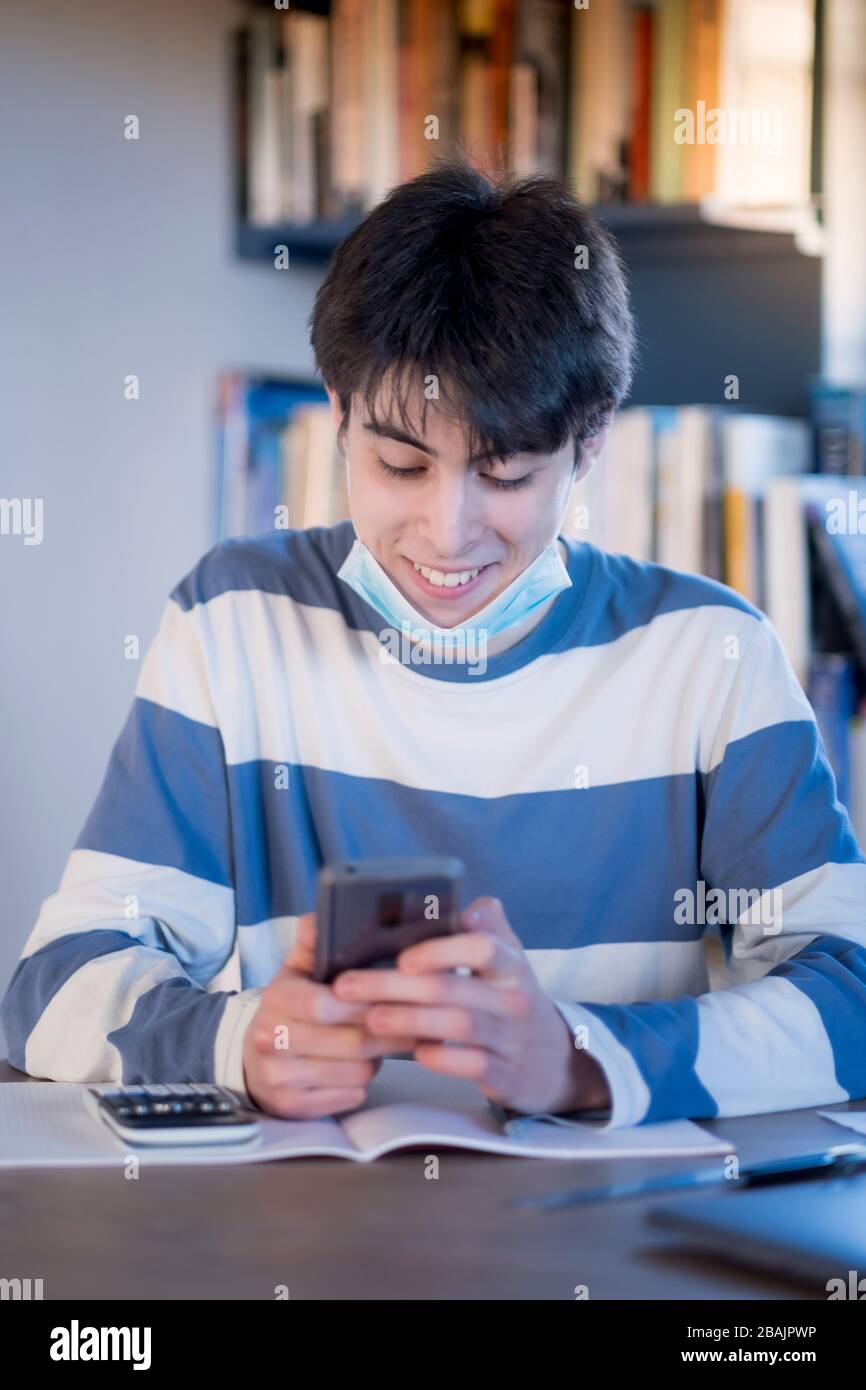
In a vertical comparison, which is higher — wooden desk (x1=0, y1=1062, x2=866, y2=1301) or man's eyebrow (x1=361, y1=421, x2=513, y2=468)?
man's eyebrow (x1=361, y1=421, x2=513, y2=468)

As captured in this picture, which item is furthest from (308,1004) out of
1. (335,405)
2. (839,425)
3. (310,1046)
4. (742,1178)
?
(839,425)

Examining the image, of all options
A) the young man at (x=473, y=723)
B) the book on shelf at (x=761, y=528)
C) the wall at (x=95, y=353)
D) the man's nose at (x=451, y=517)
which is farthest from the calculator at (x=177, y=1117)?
the book on shelf at (x=761, y=528)

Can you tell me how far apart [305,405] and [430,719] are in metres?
1.30

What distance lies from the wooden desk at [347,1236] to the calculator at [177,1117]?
3 centimetres

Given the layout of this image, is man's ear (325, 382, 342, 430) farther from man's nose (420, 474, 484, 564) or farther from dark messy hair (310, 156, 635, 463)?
man's nose (420, 474, 484, 564)

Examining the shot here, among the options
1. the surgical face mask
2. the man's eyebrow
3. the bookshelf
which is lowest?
the surgical face mask

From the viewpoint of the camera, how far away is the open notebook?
0.98 m

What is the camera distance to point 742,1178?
965 mm

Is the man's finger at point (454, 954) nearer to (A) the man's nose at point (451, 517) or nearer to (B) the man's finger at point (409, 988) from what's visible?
(B) the man's finger at point (409, 988)

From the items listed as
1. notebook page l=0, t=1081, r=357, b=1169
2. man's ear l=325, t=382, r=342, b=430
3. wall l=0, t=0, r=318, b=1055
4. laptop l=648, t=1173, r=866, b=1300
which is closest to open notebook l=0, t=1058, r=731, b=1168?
notebook page l=0, t=1081, r=357, b=1169

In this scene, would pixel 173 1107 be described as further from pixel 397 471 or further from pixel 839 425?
pixel 839 425

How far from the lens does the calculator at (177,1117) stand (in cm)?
99

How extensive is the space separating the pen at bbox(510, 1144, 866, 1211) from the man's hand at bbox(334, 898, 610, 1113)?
4.7 inches

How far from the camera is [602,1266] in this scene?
82cm
